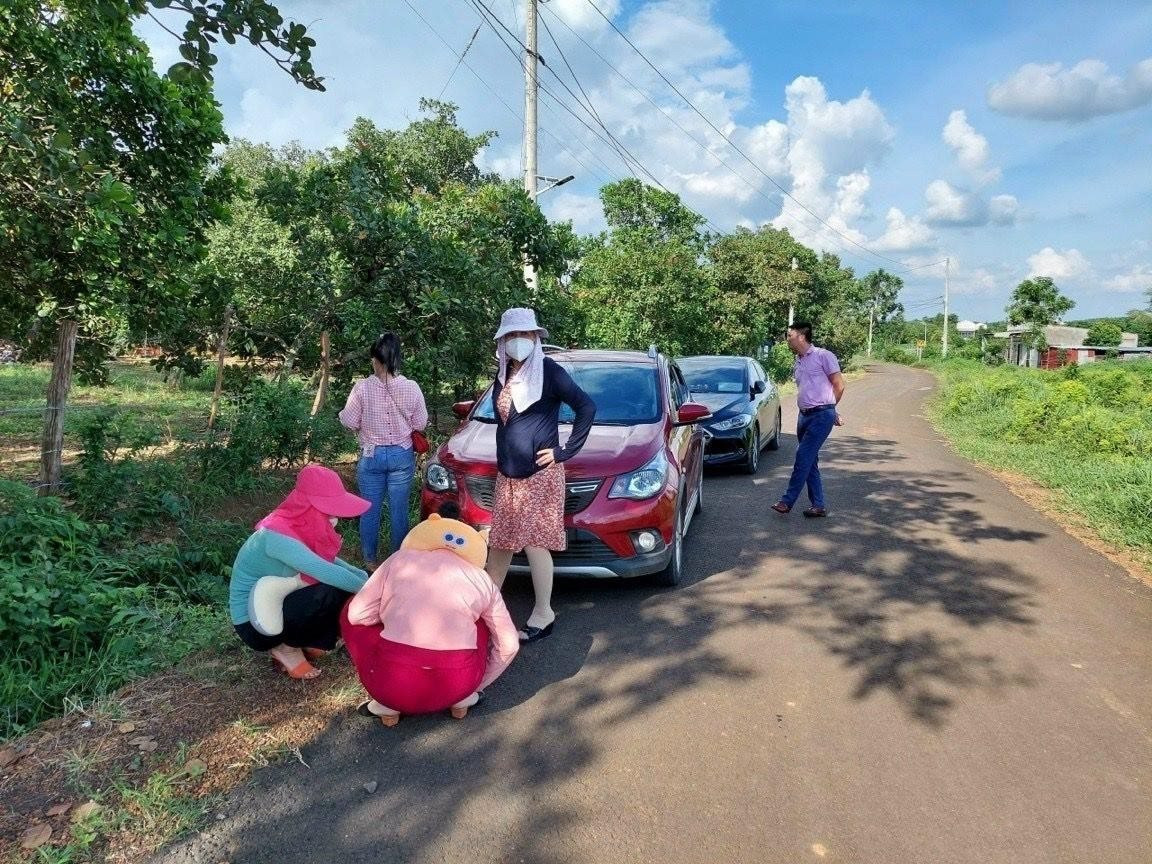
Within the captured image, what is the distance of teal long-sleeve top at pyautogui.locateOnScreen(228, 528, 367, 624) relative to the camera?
334cm

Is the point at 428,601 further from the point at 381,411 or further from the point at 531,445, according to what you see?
the point at 381,411

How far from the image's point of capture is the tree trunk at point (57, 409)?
5.46m

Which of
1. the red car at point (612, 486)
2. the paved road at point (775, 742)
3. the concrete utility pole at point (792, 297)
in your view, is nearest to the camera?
the paved road at point (775, 742)

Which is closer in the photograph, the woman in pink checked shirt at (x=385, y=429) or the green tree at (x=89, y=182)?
the green tree at (x=89, y=182)

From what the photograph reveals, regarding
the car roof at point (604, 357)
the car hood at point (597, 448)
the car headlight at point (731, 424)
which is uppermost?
the car roof at point (604, 357)

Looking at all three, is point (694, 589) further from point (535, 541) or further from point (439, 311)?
point (439, 311)

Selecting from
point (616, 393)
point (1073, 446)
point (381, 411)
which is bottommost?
point (1073, 446)

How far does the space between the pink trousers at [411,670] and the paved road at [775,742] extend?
18 centimetres

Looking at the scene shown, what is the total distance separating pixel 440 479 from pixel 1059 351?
5696cm

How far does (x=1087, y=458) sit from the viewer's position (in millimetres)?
10633

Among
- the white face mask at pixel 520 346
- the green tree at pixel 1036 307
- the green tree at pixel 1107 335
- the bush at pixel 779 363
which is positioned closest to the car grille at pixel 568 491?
the white face mask at pixel 520 346

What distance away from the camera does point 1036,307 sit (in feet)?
150

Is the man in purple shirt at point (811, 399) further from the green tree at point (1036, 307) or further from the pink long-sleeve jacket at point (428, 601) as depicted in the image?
the green tree at point (1036, 307)

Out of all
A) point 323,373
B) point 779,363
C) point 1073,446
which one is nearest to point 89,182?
point 323,373
